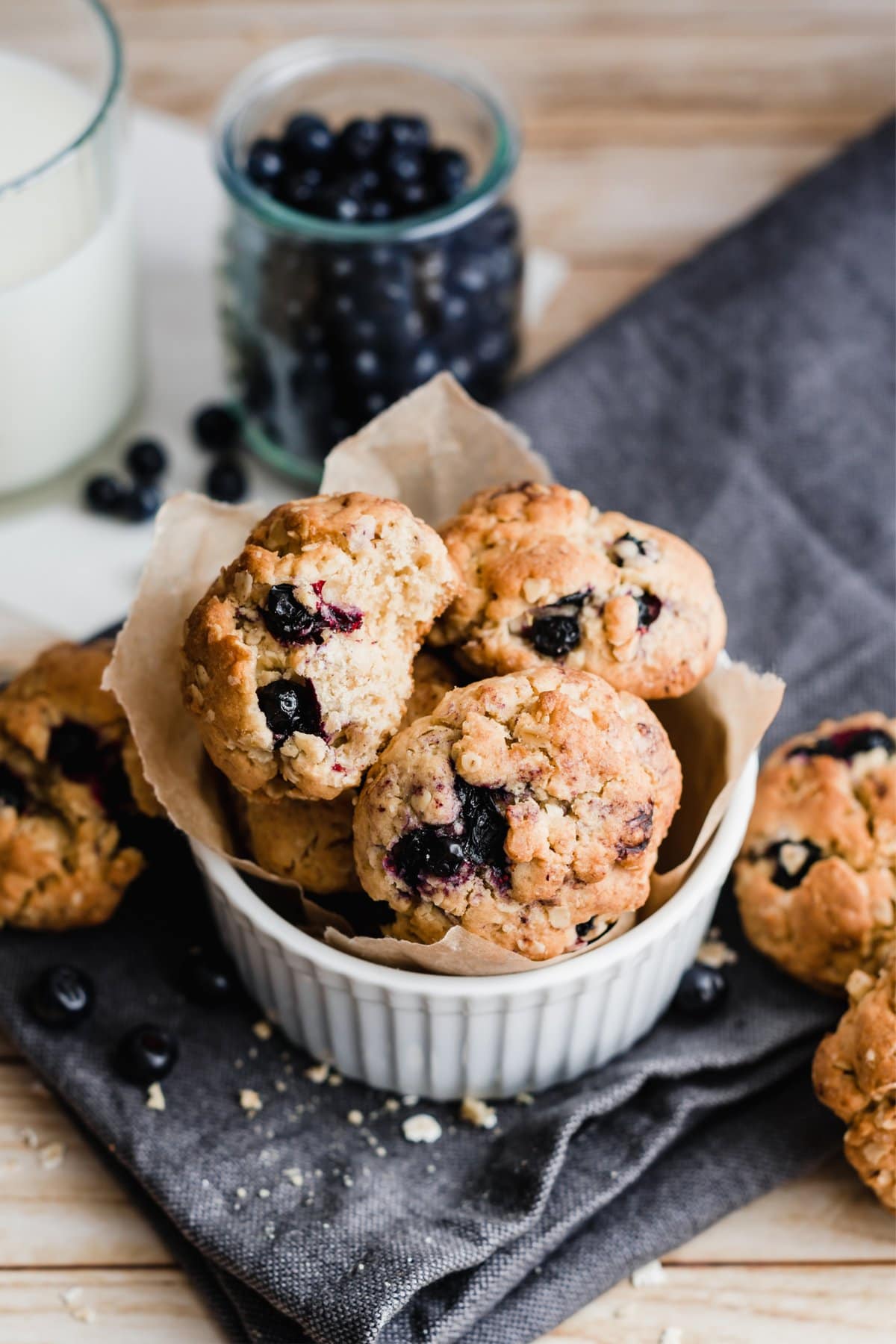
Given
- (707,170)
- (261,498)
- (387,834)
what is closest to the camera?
(387,834)

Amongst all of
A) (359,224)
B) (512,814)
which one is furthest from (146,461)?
(512,814)

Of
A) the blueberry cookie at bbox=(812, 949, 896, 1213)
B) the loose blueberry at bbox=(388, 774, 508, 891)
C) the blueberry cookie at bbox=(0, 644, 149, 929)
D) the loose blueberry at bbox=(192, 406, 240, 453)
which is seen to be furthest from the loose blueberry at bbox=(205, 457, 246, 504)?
the blueberry cookie at bbox=(812, 949, 896, 1213)

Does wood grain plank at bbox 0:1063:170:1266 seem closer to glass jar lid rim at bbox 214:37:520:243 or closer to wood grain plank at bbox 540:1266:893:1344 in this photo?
wood grain plank at bbox 540:1266:893:1344

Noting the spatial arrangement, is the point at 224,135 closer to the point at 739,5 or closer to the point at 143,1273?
Result: the point at 739,5

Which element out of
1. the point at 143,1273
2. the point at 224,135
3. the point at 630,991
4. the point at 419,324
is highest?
the point at 224,135

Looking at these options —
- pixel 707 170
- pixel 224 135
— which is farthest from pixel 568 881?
pixel 707 170

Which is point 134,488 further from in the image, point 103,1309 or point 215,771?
point 103,1309

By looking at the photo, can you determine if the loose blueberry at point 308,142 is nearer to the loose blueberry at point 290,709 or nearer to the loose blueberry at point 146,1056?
the loose blueberry at point 290,709
